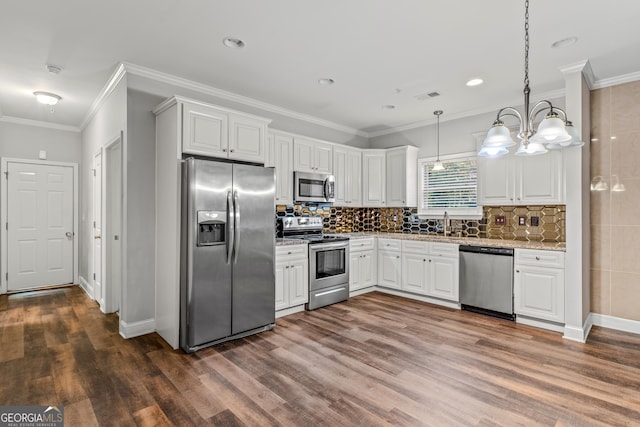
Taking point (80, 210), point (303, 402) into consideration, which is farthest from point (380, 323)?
point (80, 210)

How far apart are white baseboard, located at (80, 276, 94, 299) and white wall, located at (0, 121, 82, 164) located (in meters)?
2.07

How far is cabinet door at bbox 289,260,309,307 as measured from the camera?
420 cm

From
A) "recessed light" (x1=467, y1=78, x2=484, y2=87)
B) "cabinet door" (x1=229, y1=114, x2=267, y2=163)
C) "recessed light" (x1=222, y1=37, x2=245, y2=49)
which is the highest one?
"recessed light" (x1=222, y1=37, x2=245, y2=49)

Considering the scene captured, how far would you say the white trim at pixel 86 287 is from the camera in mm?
5045

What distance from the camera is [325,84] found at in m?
3.94

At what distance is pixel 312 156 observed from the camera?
5000mm

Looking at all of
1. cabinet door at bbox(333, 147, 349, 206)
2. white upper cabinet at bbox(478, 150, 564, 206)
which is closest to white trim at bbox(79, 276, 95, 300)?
cabinet door at bbox(333, 147, 349, 206)

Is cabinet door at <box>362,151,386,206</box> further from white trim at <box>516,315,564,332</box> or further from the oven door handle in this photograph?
white trim at <box>516,315,564,332</box>

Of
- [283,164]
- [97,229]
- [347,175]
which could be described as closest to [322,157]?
[347,175]

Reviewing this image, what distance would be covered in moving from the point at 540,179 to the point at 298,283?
3274mm

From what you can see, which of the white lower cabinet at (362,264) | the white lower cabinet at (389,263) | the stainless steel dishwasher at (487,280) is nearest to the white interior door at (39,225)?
the white lower cabinet at (362,264)

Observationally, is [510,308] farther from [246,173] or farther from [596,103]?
[246,173]

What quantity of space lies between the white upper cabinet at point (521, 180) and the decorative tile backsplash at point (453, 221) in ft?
0.88

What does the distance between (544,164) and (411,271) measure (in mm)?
2185
